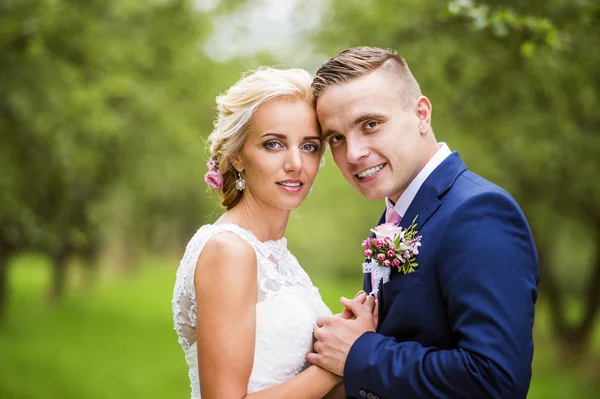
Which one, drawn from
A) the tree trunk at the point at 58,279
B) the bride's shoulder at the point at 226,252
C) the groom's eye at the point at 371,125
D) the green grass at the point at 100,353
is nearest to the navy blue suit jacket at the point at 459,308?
the groom's eye at the point at 371,125

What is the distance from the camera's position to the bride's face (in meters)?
3.62

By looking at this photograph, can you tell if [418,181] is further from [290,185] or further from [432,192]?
[290,185]

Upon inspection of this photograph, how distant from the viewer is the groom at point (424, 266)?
280 cm

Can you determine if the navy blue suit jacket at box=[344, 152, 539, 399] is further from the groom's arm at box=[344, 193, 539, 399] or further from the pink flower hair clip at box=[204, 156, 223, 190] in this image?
the pink flower hair clip at box=[204, 156, 223, 190]

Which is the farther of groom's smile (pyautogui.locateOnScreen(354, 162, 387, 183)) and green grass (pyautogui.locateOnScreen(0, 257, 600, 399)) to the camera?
green grass (pyautogui.locateOnScreen(0, 257, 600, 399))

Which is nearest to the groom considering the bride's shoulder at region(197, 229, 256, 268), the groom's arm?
the groom's arm

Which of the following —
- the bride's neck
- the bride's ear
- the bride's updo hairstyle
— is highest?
the bride's updo hairstyle

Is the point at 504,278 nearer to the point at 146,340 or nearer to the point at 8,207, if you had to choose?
the point at 8,207

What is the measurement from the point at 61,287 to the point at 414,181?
2284 centimetres

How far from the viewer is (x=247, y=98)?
3660 millimetres

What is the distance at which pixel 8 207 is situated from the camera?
7.73m

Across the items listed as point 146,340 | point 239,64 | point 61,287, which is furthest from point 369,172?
point 61,287

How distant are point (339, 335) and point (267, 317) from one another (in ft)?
1.34

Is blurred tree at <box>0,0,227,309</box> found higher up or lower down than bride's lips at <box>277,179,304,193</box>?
higher up
